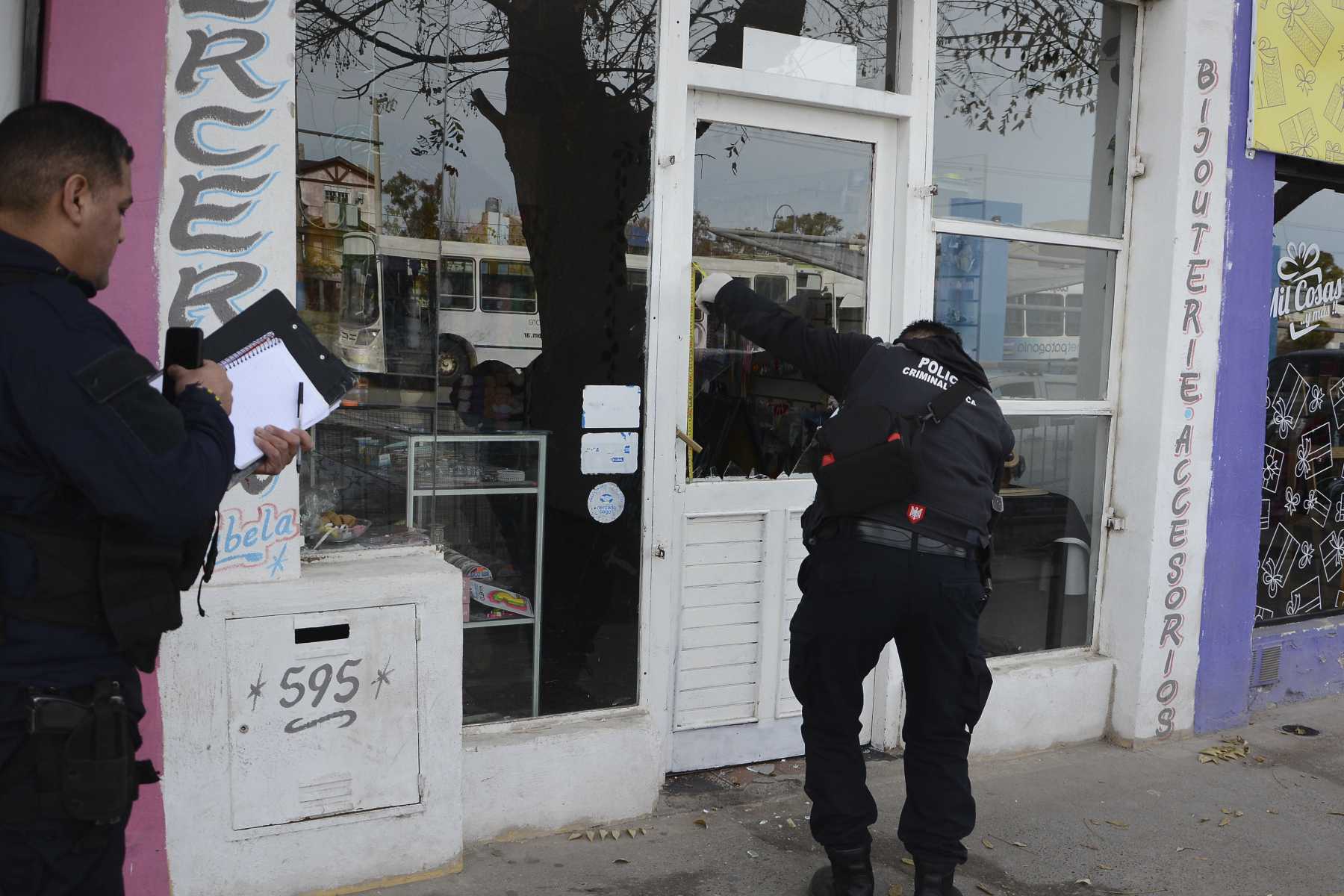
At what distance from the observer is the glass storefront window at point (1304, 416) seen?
565 centimetres

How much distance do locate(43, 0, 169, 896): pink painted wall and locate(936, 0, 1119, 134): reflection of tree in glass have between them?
3.10 metres

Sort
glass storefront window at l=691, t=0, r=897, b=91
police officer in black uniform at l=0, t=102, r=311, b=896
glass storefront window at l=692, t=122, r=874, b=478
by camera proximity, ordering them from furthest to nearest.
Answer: glass storefront window at l=692, t=122, r=874, b=478 < glass storefront window at l=691, t=0, r=897, b=91 < police officer in black uniform at l=0, t=102, r=311, b=896

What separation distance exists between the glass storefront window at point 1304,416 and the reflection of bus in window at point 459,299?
3197 millimetres

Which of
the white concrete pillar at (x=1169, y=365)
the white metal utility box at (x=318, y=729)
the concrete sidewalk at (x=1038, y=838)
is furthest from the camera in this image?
the white concrete pillar at (x=1169, y=365)

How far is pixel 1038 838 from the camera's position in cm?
410

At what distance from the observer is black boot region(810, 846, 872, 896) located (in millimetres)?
3426

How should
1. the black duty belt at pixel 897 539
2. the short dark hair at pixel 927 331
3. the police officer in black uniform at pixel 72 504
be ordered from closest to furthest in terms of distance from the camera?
the police officer in black uniform at pixel 72 504
the black duty belt at pixel 897 539
the short dark hair at pixel 927 331

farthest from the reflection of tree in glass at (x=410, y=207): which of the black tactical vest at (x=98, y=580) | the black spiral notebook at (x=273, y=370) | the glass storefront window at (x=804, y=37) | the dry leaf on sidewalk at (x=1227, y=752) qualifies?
the dry leaf on sidewalk at (x=1227, y=752)

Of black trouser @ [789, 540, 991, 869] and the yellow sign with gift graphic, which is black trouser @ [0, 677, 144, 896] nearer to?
black trouser @ [789, 540, 991, 869]

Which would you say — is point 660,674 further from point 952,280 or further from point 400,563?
point 952,280

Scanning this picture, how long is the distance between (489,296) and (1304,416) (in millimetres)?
4420

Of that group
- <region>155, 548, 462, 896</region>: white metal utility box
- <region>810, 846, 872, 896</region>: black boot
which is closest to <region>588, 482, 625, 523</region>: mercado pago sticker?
<region>155, 548, 462, 896</region>: white metal utility box

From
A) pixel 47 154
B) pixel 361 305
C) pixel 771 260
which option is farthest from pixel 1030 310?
pixel 47 154

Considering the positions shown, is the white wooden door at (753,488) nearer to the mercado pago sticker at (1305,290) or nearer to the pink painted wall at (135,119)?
the pink painted wall at (135,119)
